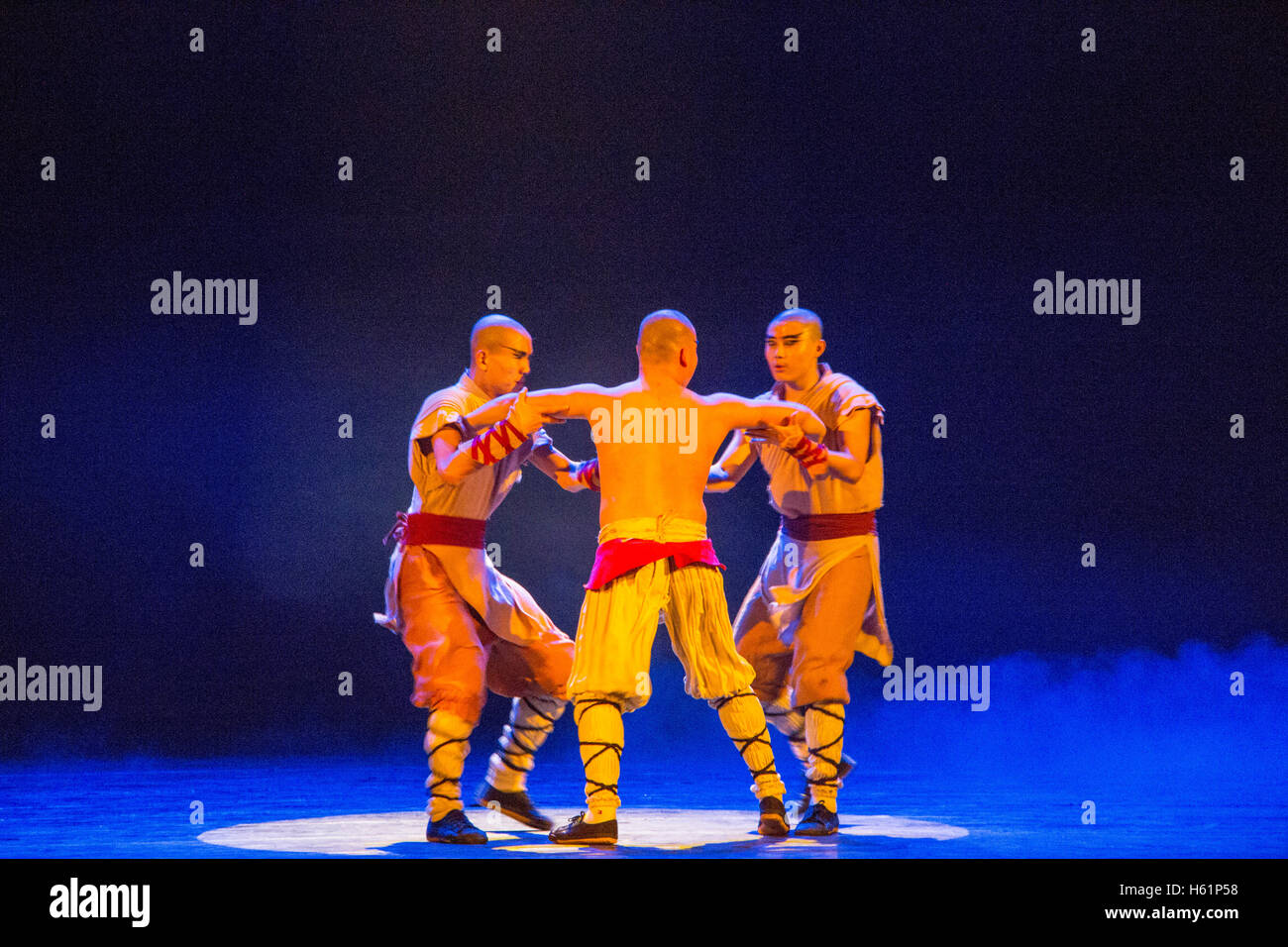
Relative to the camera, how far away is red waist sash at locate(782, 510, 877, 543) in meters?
4.83

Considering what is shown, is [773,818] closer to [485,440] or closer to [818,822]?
[818,822]

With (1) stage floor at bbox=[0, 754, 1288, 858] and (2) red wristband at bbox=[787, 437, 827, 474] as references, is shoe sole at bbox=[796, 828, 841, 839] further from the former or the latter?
(2) red wristband at bbox=[787, 437, 827, 474]

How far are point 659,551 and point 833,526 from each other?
2.56 feet

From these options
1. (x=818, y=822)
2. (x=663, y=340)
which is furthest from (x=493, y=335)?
(x=818, y=822)

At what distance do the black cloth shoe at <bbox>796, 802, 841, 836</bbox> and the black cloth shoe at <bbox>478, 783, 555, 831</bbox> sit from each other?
2.86 ft

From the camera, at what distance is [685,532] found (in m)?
4.42

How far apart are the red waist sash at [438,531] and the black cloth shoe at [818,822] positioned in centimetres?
143

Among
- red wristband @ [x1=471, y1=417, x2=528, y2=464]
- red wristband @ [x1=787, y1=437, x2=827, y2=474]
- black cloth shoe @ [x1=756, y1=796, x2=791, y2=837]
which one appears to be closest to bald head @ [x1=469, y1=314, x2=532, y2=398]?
red wristband @ [x1=471, y1=417, x2=528, y2=464]

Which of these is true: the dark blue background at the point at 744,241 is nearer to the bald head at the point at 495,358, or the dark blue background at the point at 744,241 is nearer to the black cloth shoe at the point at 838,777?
the black cloth shoe at the point at 838,777

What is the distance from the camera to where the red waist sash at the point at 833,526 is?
15.8 feet
